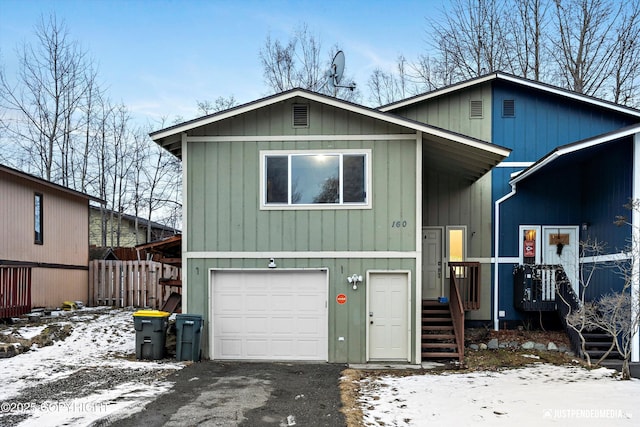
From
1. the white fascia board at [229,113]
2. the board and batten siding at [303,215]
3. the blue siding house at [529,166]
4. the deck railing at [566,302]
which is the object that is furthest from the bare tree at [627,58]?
the white fascia board at [229,113]

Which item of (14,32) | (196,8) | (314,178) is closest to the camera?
(314,178)

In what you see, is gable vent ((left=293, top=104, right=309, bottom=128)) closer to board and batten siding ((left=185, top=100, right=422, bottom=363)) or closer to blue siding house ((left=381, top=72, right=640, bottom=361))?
board and batten siding ((left=185, top=100, right=422, bottom=363))

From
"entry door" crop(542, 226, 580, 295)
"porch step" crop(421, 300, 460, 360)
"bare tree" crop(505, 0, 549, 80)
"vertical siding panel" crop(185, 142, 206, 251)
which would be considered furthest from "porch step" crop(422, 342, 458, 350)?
"bare tree" crop(505, 0, 549, 80)

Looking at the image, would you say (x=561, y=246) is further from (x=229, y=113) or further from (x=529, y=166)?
(x=229, y=113)

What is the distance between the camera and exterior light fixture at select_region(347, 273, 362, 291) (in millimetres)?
11094

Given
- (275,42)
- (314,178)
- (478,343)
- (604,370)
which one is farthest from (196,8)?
(604,370)

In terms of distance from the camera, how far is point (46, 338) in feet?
37.9

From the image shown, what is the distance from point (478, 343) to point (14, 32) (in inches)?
944

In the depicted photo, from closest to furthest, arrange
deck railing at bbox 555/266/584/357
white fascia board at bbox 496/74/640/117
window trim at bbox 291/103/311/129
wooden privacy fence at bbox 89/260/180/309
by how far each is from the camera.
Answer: window trim at bbox 291/103/311/129, deck railing at bbox 555/266/584/357, white fascia board at bbox 496/74/640/117, wooden privacy fence at bbox 89/260/180/309

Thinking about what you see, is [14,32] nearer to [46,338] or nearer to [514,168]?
[46,338]

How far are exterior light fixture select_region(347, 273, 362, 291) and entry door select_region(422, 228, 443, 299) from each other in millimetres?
3303

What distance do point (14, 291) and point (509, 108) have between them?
41.0 feet

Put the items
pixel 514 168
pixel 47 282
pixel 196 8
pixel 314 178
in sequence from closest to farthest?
1. pixel 314 178
2. pixel 514 168
3. pixel 47 282
4. pixel 196 8

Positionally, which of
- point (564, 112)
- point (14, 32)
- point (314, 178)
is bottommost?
point (314, 178)
